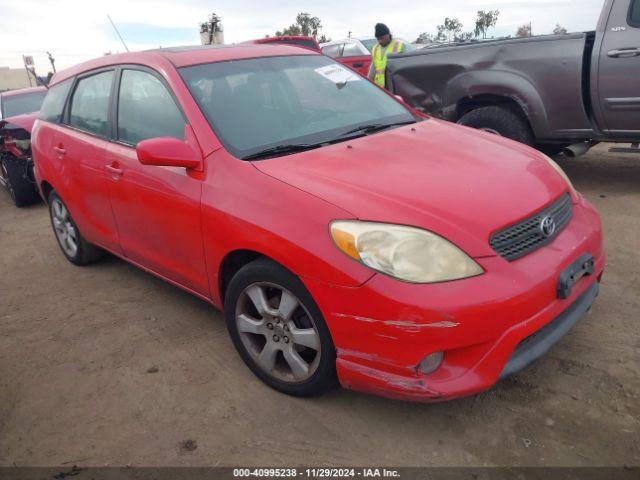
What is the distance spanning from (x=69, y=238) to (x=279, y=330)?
2.80 m

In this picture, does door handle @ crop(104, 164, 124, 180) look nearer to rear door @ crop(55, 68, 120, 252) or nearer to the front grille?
rear door @ crop(55, 68, 120, 252)

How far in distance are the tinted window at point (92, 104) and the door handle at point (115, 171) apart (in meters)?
0.29

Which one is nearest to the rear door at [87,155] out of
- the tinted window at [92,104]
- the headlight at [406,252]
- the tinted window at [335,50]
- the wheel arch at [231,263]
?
the tinted window at [92,104]

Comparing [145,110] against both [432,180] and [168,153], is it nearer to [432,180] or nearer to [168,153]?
[168,153]

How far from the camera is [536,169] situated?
2736mm

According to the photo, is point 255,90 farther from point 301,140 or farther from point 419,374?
point 419,374

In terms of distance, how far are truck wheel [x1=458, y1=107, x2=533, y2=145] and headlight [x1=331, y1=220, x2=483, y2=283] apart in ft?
11.8

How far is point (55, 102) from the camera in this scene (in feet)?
14.3

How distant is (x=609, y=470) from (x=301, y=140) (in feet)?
6.57

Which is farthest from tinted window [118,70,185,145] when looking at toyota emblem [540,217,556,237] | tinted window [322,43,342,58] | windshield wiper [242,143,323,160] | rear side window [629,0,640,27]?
tinted window [322,43,342,58]

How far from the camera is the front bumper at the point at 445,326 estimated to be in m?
1.99

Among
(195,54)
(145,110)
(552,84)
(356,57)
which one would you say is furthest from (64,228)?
(356,57)

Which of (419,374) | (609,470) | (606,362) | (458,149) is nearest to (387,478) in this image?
(419,374)

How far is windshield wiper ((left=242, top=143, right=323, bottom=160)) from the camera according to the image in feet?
8.64
